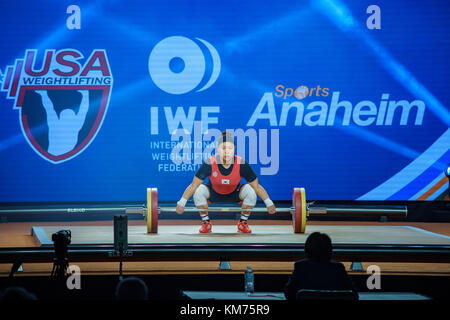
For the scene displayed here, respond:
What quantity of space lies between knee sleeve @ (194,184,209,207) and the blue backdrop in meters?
Result: 1.64

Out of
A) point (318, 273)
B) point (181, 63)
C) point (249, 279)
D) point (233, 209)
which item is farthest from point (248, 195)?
point (318, 273)

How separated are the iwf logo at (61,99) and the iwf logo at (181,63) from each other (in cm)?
67

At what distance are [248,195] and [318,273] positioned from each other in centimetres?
264

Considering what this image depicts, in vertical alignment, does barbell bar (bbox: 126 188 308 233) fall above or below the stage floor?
above

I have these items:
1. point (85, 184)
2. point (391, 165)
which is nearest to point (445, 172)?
point (391, 165)

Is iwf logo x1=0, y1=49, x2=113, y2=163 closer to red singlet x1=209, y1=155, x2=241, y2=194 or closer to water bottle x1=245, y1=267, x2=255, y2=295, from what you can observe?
red singlet x1=209, y1=155, x2=241, y2=194

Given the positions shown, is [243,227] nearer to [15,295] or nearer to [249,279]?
[249,279]

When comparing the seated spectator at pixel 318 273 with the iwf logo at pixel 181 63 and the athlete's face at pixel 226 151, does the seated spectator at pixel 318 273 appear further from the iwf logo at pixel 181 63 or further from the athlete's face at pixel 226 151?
the iwf logo at pixel 181 63

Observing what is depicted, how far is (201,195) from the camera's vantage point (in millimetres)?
5203

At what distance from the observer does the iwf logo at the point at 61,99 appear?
22.5ft

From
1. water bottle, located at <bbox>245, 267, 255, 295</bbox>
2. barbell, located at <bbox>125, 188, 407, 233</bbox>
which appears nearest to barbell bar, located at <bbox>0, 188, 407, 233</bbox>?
barbell, located at <bbox>125, 188, 407, 233</bbox>

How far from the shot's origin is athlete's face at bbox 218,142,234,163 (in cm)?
514

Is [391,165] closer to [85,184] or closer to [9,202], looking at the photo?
[85,184]

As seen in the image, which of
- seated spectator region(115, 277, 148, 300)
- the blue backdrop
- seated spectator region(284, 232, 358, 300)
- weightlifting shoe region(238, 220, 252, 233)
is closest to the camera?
seated spectator region(115, 277, 148, 300)
